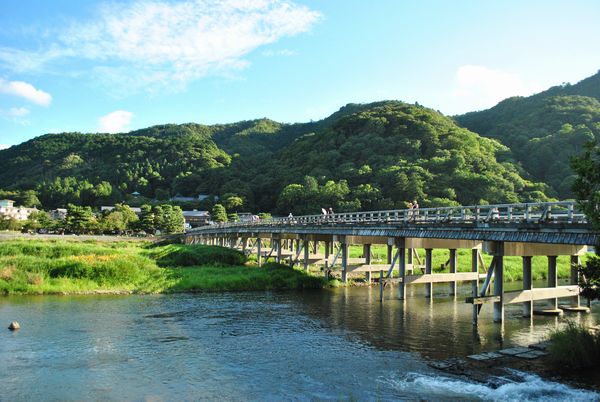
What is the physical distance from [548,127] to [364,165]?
46.1m

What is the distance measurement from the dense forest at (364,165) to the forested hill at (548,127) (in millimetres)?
303

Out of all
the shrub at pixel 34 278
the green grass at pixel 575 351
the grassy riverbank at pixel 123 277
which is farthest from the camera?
the grassy riverbank at pixel 123 277

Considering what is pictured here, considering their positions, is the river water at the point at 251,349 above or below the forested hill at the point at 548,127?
below

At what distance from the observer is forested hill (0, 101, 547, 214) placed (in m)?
92.1

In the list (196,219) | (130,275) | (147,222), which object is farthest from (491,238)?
(196,219)

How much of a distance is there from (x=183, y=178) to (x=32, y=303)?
137305 millimetres

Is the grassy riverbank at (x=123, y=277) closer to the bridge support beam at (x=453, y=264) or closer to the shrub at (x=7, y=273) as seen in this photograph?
the shrub at (x=7, y=273)

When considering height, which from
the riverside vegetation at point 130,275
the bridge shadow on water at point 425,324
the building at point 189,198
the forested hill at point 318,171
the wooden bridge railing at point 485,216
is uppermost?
the forested hill at point 318,171

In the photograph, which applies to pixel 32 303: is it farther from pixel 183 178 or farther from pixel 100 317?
pixel 183 178

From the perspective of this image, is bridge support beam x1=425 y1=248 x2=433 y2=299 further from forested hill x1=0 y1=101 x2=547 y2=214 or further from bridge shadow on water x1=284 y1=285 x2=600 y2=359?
forested hill x1=0 y1=101 x2=547 y2=214

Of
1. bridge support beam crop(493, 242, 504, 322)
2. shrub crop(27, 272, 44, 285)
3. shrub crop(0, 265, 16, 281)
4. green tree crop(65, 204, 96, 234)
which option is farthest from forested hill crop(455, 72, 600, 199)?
green tree crop(65, 204, 96, 234)

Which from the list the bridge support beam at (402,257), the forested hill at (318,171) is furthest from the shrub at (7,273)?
the forested hill at (318,171)

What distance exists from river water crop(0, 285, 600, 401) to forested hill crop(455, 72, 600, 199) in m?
66.8

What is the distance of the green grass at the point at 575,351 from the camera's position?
1603 centimetres
